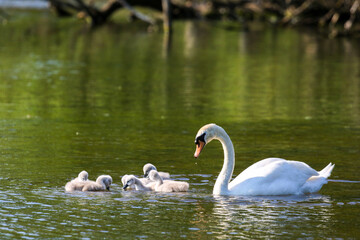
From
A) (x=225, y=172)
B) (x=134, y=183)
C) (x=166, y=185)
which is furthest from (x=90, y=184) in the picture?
(x=225, y=172)

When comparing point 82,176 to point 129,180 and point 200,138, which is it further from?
point 200,138

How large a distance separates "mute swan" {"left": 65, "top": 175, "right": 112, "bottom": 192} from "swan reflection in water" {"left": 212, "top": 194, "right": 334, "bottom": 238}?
58.4 inches

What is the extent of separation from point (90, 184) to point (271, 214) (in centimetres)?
250

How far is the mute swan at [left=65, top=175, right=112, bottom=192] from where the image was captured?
1110 centimetres

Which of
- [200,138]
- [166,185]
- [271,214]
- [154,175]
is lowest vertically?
[271,214]

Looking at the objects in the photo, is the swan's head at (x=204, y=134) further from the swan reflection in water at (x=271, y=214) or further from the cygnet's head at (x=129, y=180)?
the cygnet's head at (x=129, y=180)

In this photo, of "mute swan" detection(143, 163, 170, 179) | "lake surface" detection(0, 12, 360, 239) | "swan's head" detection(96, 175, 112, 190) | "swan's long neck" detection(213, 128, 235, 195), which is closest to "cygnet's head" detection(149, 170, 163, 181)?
"lake surface" detection(0, 12, 360, 239)

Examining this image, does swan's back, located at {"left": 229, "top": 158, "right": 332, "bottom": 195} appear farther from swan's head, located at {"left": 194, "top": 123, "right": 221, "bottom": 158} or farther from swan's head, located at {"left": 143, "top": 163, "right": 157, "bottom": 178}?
swan's head, located at {"left": 143, "top": 163, "right": 157, "bottom": 178}

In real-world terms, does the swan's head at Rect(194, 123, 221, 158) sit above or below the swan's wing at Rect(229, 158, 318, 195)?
above

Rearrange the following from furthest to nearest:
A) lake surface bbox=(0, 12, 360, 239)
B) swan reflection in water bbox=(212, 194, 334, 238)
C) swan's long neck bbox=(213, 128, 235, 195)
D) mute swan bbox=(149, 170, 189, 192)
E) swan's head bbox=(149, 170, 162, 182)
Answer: swan's head bbox=(149, 170, 162, 182), mute swan bbox=(149, 170, 189, 192), swan's long neck bbox=(213, 128, 235, 195), lake surface bbox=(0, 12, 360, 239), swan reflection in water bbox=(212, 194, 334, 238)

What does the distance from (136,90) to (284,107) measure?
485 centimetres

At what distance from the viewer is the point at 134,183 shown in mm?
11250

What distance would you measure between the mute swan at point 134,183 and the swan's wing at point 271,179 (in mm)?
1161

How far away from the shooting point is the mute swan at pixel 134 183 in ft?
36.6
